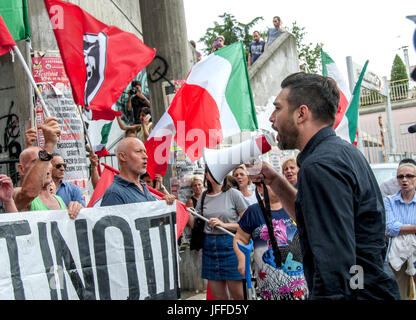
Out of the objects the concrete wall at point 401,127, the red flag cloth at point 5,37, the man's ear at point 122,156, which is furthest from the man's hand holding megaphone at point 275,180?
the concrete wall at point 401,127

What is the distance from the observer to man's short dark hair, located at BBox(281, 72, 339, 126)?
2.20m

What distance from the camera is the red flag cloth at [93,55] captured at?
4883 millimetres

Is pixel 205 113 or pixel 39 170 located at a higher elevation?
pixel 205 113

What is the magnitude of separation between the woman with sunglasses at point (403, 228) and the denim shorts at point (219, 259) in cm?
185

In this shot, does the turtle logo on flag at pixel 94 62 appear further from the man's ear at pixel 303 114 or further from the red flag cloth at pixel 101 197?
the man's ear at pixel 303 114

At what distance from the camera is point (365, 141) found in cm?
1794

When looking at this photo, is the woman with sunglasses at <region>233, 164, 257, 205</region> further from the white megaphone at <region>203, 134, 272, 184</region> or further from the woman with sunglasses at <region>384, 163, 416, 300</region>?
the white megaphone at <region>203, 134, 272, 184</region>

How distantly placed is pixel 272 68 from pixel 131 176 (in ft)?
30.4

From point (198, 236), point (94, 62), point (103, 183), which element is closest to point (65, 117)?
point (94, 62)

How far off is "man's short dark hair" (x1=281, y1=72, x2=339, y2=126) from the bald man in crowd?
2347mm

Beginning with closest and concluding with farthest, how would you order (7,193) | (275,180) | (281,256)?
(275,180), (7,193), (281,256)

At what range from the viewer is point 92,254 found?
3.79 meters

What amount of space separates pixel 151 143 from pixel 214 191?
100 cm

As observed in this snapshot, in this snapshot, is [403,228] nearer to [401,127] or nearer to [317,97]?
[317,97]
